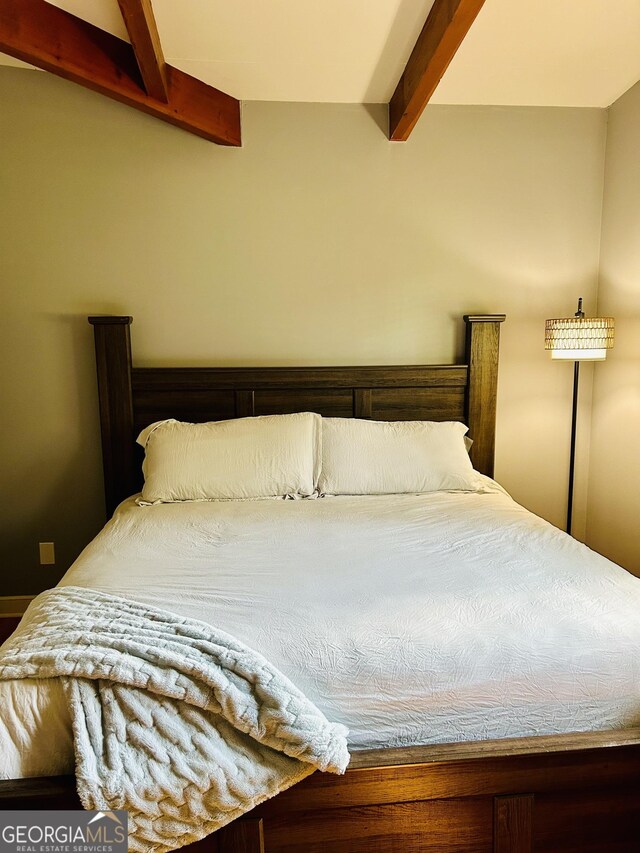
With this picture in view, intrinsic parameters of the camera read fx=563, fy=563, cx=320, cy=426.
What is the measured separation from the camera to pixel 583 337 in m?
2.58

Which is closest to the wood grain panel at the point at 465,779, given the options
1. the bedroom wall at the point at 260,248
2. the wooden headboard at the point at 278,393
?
the wooden headboard at the point at 278,393

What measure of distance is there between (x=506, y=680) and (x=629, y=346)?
2.08m

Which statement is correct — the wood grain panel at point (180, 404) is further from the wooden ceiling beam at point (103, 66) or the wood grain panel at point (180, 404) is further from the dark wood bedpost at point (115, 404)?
the wooden ceiling beam at point (103, 66)

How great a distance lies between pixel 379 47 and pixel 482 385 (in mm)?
1593

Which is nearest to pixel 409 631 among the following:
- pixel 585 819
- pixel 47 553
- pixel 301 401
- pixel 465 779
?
pixel 465 779

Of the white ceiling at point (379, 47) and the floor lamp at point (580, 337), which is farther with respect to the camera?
the floor lamp at point (580, 337)

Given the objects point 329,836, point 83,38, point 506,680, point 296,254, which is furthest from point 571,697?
point 83,38

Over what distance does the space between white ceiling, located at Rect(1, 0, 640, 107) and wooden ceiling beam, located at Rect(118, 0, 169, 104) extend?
99mm

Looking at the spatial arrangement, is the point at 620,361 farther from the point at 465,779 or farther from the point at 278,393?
the point at 465,779

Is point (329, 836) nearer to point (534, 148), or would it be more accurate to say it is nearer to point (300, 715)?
point (300, 715)

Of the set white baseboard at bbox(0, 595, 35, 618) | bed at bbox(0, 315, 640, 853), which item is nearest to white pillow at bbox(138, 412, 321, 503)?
bed at bbox(0, 315, 640, 853)

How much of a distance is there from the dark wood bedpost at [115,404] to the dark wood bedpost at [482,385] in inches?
67.2

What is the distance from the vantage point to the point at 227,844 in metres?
1.16

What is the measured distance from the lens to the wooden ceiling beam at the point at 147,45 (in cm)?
187
